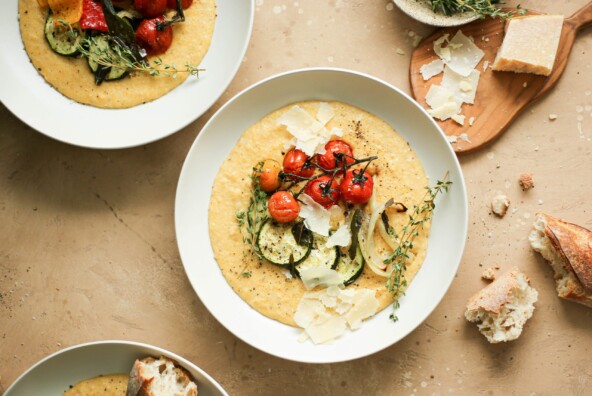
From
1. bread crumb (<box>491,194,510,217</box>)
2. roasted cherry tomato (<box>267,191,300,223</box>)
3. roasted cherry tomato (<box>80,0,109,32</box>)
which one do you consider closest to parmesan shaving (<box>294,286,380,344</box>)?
roasted cherry tomato (<box>267,191,300,223</box>)

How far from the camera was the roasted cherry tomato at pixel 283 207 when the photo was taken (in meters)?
2.97

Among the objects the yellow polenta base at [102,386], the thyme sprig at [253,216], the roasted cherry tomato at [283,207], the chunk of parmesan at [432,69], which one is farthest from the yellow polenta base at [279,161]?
the yellow polenta base at [102,386]

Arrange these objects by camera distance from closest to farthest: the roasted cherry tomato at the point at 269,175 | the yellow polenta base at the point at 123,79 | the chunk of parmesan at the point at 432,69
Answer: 1. the roasted cherry tomato at the point at 269,175
2. the yellow polenta base at the point at 123,79
3. the chunk of parmesan at the point at 432,69

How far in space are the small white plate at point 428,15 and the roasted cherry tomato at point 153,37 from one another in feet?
4.36

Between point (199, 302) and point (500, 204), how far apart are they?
1889 millimetres

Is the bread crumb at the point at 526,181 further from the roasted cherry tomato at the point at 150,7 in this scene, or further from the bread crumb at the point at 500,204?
the roasted cherry tomato at the point at 150,7

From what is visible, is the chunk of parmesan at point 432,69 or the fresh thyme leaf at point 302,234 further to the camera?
the chunk of parmesan at point 432,69

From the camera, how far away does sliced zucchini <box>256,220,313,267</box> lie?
306cm

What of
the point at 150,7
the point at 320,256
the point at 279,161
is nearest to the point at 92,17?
the point at 150,7

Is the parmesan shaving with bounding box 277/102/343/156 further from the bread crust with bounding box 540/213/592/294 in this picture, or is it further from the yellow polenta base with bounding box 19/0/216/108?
the bread crust with bounding box 540/213/592/294

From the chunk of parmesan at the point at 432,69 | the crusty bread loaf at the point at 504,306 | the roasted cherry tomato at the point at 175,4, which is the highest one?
the roasted cherry tomato at the point at 175,4

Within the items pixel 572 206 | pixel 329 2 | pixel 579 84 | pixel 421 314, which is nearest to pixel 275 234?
pixel 421 314

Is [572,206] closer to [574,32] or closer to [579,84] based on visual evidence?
[579,84]

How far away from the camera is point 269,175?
9.86ft
